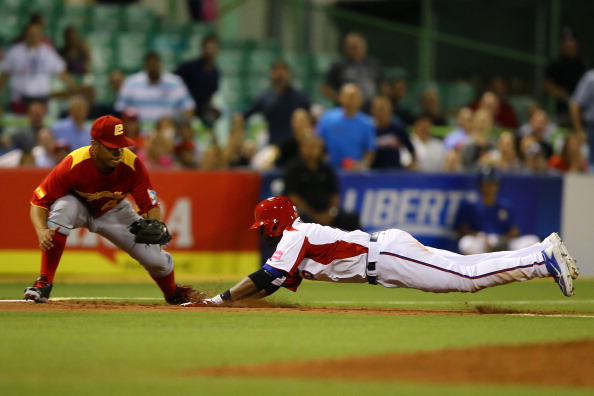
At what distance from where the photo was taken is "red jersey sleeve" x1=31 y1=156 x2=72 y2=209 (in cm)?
959

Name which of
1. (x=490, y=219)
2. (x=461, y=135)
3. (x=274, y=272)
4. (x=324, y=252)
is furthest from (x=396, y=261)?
(x=461, y=135)

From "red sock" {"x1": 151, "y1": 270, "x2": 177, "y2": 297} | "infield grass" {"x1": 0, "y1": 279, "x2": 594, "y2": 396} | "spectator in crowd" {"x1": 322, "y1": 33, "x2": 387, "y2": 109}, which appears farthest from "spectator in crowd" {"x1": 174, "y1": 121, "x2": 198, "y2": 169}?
"red sock" {"x1": 151, "y1": 270, "x2": 177, "y2": 297}

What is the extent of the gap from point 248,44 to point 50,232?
11589 mm

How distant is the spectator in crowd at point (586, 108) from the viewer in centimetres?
1722

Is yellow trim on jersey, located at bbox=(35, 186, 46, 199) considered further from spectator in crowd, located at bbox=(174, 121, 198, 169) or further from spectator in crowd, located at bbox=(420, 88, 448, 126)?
spectator in crowd, located at bbox=(420, 88, 448, 126)

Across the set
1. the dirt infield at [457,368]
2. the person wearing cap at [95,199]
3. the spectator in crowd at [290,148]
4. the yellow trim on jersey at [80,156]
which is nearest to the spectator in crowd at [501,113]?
the spectator in crowd at [290,148]

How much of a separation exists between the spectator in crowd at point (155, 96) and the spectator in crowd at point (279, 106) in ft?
3.36

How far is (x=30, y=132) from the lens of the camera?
15742 mm

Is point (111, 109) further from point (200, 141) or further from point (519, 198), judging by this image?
point (519, 198)

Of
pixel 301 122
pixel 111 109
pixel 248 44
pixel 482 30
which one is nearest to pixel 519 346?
pixel 301 122

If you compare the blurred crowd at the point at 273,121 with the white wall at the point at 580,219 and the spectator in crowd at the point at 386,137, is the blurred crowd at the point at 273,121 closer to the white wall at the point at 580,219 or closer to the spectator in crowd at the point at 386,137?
the spectator in crowd at the point at 386,137

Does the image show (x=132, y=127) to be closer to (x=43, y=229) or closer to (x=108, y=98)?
(x=108, y=98)

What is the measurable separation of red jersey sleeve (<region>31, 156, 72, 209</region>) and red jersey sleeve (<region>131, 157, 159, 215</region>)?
596mm

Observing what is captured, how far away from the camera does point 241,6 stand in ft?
68.3
